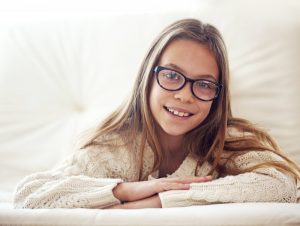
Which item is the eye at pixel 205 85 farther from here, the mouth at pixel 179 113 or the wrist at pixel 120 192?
the wrist at pixel 120 192

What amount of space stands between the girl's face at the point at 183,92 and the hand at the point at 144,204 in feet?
0.53

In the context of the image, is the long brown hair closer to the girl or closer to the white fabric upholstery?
the girl

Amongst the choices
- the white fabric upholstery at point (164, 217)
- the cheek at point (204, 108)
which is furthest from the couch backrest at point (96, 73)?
the white fabric upholstery at point (164, 217)

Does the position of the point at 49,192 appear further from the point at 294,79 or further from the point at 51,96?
the point at 294,79

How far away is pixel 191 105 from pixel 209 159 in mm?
133

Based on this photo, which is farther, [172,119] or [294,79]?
[294,79]

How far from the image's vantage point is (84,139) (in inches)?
37.5

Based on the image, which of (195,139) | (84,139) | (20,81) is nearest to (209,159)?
(195,139)

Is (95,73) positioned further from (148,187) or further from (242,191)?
(242,191)

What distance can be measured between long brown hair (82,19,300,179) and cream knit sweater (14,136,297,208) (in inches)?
1.6

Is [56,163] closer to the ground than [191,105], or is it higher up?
closer to the ground

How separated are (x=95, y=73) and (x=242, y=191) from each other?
1.53ft

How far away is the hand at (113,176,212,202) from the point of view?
813mm

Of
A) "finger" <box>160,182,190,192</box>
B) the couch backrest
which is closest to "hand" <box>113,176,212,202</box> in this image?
"finger" <box>160,182,190,192</box>
